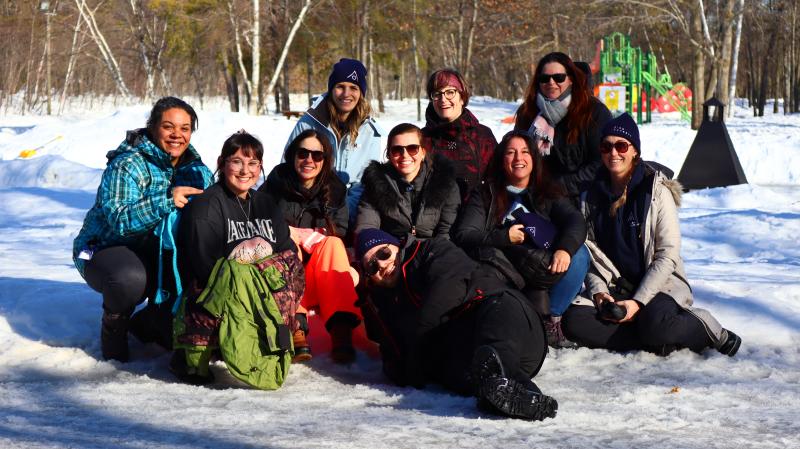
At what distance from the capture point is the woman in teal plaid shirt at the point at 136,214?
466 centimetres

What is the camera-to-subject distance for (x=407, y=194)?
5008 mm

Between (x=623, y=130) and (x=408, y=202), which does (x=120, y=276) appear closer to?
(x=408, y=202)

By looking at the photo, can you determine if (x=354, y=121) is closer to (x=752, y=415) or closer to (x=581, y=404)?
(x=581, y=404)

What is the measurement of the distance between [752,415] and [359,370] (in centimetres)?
186

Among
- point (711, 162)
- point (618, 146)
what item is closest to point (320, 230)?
point (618, 146)

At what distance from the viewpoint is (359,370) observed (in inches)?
190

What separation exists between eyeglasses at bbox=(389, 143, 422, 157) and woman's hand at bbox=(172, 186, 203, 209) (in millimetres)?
975

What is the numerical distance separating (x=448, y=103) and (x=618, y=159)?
1064 mm

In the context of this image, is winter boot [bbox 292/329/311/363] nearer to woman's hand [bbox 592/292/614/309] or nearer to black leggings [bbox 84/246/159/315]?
black leggings [bbox 84/246/159/315]

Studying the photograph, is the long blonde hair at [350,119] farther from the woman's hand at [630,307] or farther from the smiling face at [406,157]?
the woman's hand at [630,307]

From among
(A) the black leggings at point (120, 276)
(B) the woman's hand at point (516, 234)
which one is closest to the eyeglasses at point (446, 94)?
(B) the woman's hand at point (516, 234)

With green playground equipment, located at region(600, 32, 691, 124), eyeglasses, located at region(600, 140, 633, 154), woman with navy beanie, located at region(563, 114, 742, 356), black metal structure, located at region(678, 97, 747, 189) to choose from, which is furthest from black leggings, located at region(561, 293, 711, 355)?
green playground equipment, located at region(600, 32, 691, 124)

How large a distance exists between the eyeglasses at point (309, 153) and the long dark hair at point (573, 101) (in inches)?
50.9

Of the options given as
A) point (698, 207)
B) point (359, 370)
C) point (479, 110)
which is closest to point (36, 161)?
point (698, 207)
